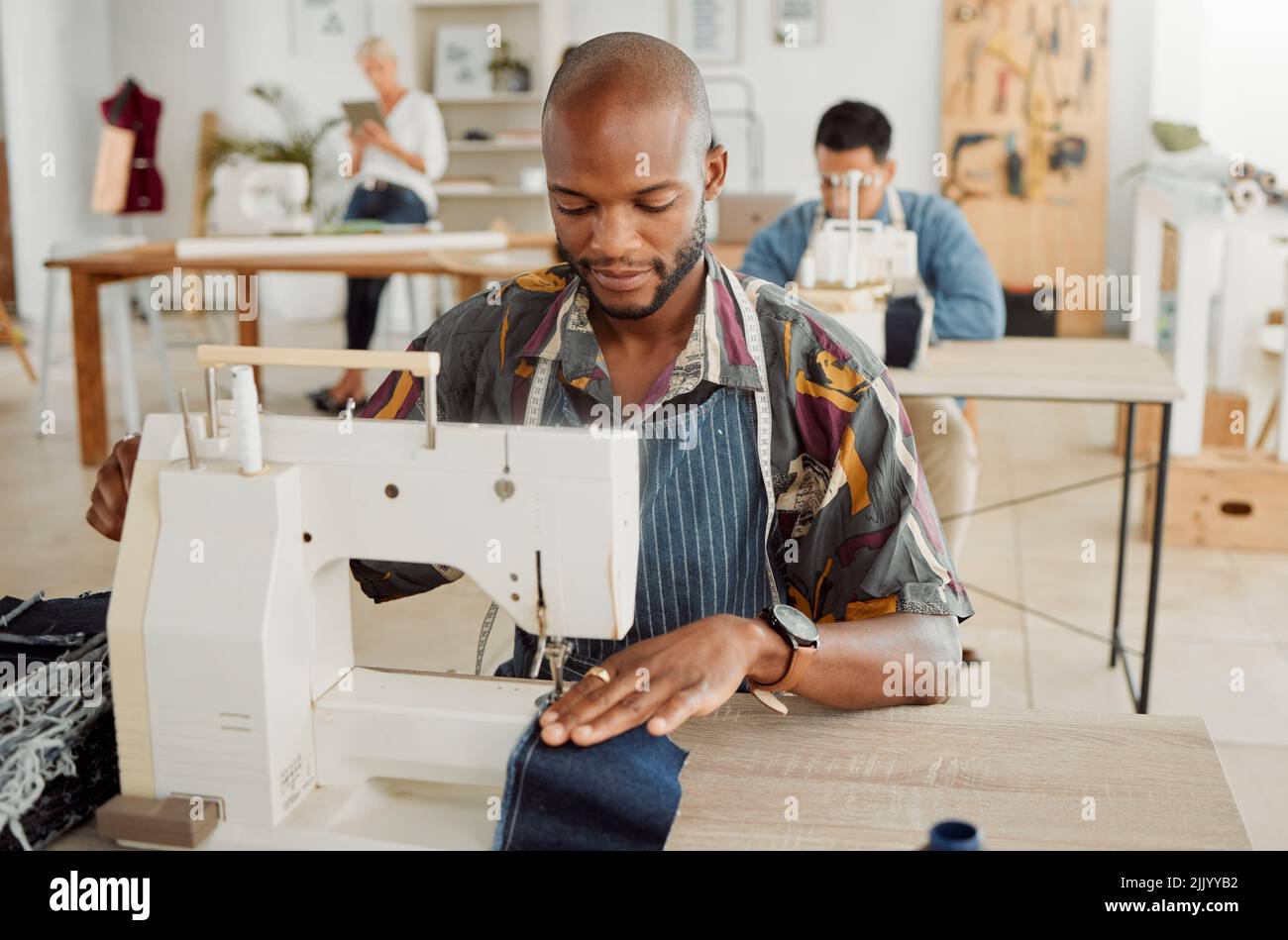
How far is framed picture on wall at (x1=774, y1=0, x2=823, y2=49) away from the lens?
824cm

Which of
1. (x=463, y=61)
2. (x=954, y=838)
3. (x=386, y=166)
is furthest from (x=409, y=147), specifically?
(x=954, y=838)

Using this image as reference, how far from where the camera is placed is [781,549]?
1.43 meters

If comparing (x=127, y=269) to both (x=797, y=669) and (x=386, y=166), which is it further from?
(x=797, y=669)

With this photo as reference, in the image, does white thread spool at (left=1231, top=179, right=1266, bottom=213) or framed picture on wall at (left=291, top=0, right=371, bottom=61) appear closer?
white thread spool at (left=1231, top=179, right=1266, bottom=213)

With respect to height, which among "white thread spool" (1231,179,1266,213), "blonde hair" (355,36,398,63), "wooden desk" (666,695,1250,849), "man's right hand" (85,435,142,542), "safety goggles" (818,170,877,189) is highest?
"blonde hair" (355,36,398,63)

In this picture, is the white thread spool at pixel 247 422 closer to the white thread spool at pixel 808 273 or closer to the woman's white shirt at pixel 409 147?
the white thread spool at pixel 808 273

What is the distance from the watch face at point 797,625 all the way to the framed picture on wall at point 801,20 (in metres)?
7.60

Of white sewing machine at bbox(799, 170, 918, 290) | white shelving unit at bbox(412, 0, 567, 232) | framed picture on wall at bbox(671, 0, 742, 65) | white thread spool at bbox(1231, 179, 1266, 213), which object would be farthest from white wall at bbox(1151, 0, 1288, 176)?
white sewing machine at bbox(799, 170, 918, 290)

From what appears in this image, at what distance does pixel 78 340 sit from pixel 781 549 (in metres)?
4.01

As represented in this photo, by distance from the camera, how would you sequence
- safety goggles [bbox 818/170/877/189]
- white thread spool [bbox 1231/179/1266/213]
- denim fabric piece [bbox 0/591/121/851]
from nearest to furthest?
1. denim fabric piece [bbox 0/591/121/851]
2. safety goggles [bbox 818/170/877/189]
3. white thread spool [bbox 1231/179/1266/213]

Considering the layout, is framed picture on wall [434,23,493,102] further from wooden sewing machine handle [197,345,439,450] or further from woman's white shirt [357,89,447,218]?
wooden sewing machine handle [197,345,439,450]

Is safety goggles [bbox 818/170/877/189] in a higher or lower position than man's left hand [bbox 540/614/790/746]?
higher

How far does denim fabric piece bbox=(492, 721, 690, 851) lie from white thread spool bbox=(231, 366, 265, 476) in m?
0.31

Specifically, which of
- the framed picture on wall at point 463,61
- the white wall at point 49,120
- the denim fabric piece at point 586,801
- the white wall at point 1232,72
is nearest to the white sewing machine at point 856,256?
the denim fabric piece at point 586,801
